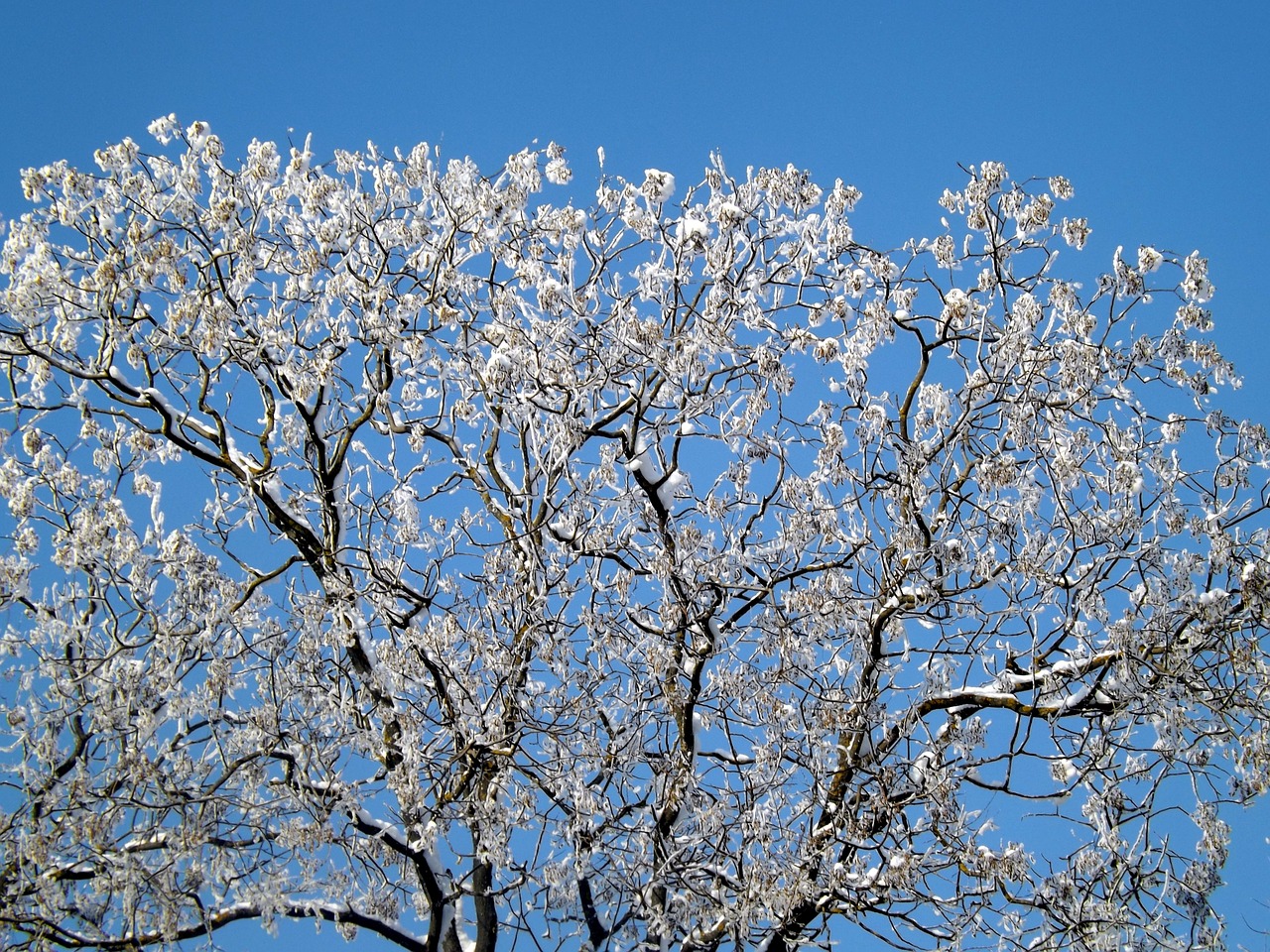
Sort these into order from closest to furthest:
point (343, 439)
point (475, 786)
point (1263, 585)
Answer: point (1263, 585), point (475, 786), point (343, 439)

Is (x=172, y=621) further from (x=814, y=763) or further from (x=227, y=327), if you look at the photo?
(x=814, y=763)

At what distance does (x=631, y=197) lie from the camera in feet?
27.2

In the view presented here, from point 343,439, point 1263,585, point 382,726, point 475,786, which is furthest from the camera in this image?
point 343,439

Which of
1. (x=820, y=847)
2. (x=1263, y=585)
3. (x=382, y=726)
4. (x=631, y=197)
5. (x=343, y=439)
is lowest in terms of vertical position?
(x=820, y=847)

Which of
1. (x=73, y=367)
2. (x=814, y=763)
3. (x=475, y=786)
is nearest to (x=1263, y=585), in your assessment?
(x=814, y=763)

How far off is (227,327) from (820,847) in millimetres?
5184

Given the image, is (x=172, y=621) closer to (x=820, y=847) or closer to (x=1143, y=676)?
(x=820, y=847)

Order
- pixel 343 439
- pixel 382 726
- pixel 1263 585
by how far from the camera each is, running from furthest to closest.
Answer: pixel 343 439
pixel 382 726
pixel 1263 585

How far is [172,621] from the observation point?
7301 mm

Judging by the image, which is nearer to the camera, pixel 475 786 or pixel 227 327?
pixel 475 786

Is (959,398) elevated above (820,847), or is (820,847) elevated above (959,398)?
(959,398)

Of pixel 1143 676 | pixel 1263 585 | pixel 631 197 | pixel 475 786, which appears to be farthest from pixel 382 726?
pixel 1263 585

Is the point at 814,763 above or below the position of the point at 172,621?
below

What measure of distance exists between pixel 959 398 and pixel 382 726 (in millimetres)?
Result: 4434
